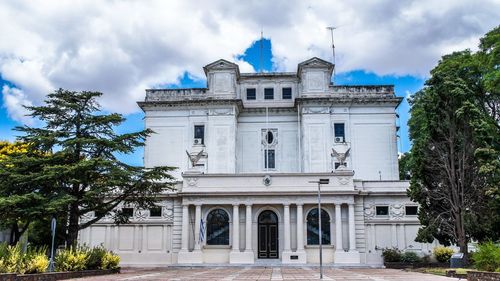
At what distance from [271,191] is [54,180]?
1629 centimetres

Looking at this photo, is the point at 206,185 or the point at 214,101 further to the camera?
the point at 214,101

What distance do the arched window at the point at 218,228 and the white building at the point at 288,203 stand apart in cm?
8

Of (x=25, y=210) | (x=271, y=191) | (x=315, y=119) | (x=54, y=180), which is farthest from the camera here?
(x=315, y=119)

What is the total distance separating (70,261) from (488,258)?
17.7m

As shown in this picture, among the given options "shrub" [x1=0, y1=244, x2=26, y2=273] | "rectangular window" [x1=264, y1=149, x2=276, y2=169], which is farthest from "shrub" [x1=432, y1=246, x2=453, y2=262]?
"shrub" [x1=0, y1=244, x2=26, y2=273]

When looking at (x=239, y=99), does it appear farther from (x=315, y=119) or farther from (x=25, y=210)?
(x=25, y=210)

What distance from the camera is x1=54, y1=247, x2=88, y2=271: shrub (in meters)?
22.5

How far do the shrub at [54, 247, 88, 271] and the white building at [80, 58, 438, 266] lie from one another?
13.3 metres

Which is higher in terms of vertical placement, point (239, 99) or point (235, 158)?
point (239, 99)

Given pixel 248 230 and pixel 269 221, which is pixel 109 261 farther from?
pixel 269 221

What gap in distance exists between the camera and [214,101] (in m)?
45.9

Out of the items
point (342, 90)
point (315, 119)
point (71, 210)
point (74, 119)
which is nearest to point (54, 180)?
point (71, 210)

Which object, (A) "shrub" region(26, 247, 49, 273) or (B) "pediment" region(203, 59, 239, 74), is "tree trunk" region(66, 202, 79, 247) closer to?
(A) "shrub" region(26, 247, 49, 273)

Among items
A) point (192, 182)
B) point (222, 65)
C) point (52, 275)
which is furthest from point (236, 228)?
point (52, 275)
